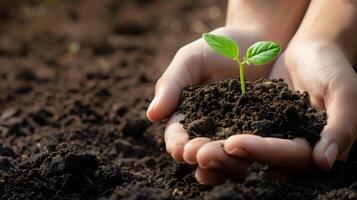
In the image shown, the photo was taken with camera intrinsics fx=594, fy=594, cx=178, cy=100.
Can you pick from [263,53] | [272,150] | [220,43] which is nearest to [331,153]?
[272,150]

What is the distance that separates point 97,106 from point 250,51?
55.3 inches

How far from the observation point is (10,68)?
14.1ft

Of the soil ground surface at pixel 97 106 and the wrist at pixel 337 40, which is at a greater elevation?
the wrist at pixel 337 40

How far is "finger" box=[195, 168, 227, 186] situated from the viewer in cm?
197

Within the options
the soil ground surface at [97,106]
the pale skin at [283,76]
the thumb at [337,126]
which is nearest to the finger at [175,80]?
the pale skin at [283,76]

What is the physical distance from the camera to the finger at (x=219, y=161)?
1897 mm

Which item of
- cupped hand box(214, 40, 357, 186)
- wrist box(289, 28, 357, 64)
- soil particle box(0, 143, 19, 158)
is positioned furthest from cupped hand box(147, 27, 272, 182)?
soil particle box(0, 143, 19, 158)

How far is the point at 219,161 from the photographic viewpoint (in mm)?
1915

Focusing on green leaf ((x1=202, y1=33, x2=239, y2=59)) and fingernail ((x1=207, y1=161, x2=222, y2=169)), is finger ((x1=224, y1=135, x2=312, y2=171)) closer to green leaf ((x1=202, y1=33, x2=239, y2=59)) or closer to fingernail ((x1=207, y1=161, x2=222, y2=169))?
fingernail ((x1=207, y1=161, x2=222, y2=169))

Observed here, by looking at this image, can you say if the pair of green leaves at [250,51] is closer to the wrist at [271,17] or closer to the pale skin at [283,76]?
the pale skin at [283,76]

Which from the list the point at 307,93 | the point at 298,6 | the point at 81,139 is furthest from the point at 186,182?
the point at 298,6

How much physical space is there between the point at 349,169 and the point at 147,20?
3.22 m

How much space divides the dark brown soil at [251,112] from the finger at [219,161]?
0.57 ft

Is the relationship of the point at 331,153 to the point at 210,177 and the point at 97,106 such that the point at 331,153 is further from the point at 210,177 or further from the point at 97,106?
the point at 97,106
